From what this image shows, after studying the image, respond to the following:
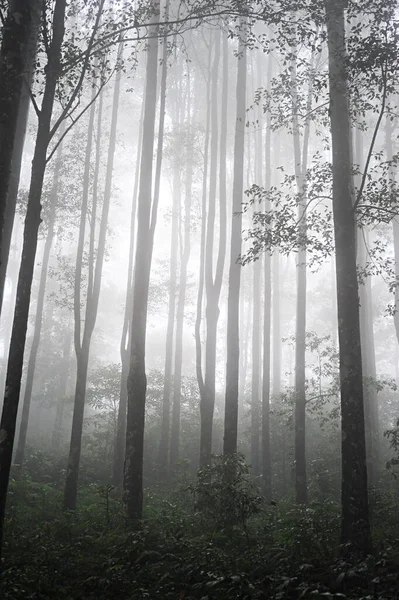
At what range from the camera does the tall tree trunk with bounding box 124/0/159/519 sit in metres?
7.92

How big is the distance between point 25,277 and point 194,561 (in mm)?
4055

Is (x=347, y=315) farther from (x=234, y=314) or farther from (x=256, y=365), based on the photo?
(x=256, y=365)

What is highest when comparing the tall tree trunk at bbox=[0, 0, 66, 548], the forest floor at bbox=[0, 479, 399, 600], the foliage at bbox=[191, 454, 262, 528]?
the tall tree trunk at bbox=[0, 0, 66, 548]

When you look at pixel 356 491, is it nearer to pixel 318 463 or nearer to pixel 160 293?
pixel 318 463

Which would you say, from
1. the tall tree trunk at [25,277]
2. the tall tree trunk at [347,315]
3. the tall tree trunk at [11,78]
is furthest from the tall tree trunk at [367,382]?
the tall tree trunk at [11,78]

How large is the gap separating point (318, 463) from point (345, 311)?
8.75 meters

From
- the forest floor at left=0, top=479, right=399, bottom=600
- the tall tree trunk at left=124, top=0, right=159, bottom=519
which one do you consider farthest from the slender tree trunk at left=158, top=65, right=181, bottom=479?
the forest floor at left=0, top=479, right=399, bottom=600

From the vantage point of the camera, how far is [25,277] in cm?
509

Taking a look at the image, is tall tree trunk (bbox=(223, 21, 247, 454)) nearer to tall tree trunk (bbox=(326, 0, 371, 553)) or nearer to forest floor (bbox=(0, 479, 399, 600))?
forest floor (bbox=(0, 479, 399, 600))

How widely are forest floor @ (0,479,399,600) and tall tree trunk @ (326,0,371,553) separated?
2.00ft

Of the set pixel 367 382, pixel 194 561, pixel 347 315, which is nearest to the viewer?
pixel 194 561

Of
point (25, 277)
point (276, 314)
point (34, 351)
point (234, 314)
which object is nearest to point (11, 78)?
point (25, 277)

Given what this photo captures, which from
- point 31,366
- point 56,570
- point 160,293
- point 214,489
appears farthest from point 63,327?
point 56,570

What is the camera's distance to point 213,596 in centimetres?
428
